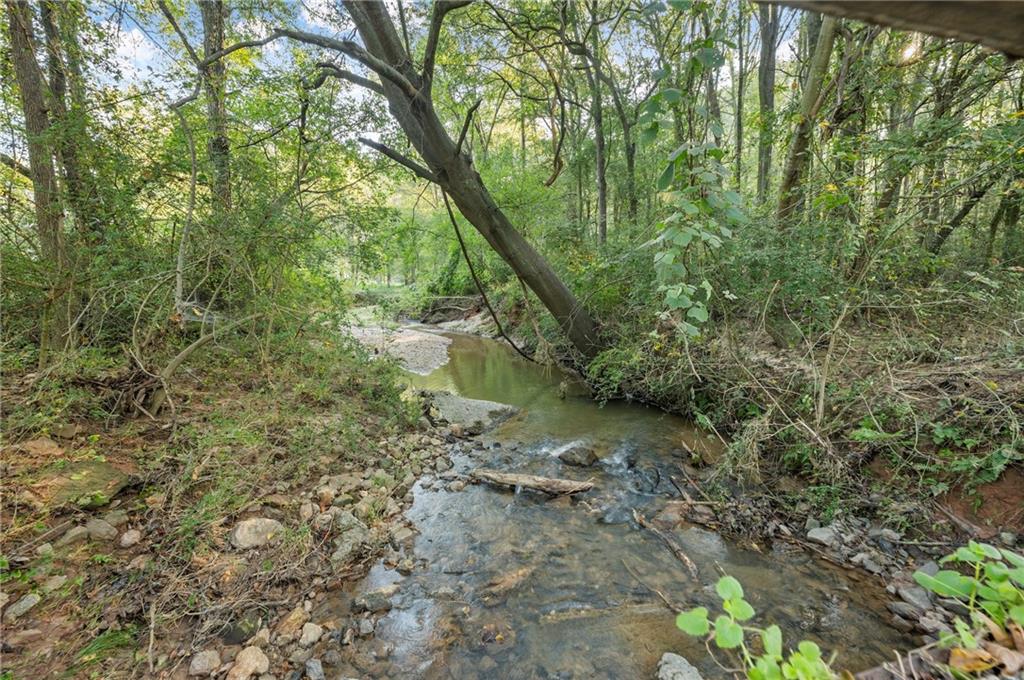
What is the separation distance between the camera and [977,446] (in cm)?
289

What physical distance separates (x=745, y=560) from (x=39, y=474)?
15.0 ft

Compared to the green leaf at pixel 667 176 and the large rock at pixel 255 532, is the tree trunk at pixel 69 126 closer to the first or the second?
the large rock at pixel 255 532

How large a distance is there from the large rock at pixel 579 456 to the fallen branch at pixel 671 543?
89 cm

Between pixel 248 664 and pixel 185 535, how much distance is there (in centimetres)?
97

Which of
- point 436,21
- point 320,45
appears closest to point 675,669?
point 320,45

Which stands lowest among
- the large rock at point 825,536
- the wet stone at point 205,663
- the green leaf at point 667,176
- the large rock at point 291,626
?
the large rock at point 825,536

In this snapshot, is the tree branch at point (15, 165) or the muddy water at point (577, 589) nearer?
the muddy water at point (577, 589)

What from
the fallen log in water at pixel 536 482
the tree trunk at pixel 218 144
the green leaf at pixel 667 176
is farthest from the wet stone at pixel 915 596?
the tree trunk at pixel 218 144

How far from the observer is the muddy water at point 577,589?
90.7 inches

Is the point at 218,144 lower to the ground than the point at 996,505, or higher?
higher

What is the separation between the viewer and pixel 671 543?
10.5 feet

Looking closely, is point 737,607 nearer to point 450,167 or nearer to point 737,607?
point 737,607

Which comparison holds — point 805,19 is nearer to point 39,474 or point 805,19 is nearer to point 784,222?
point 784,222

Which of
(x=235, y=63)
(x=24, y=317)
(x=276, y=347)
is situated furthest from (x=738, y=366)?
(x=235, y=63)
